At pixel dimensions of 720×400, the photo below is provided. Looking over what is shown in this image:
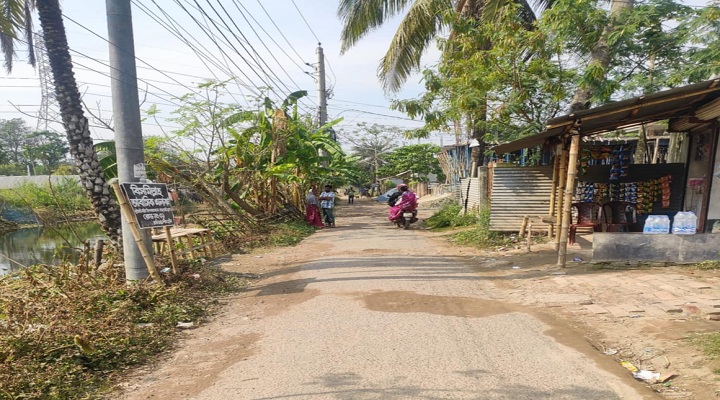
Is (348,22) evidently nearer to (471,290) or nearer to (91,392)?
(471,290)

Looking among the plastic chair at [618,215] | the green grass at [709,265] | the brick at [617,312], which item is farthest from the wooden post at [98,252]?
the plastic chair at [618,215]

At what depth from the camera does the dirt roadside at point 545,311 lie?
3.57 meters

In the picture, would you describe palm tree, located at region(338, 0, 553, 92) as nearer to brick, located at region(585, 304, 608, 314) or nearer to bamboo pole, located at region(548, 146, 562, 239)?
bamboo pole, located at region(548, 146, 562, 239)

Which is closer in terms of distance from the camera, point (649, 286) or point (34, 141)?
point (649, 286)

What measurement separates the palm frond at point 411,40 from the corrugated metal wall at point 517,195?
5.29 m

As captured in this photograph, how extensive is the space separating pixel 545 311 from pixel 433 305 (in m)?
1.25

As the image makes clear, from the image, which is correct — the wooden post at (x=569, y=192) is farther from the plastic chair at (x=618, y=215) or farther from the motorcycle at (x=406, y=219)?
the motorcycle at (x=406, y=219)

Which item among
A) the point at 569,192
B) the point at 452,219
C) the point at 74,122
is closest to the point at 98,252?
the point at 74,122

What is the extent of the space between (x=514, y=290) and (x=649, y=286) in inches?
62.3

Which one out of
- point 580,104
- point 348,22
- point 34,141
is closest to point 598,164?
point 580,104

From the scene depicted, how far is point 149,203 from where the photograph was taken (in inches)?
239

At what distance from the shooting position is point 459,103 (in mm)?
10922

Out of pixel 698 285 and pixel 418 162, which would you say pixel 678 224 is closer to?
pixel 698 285

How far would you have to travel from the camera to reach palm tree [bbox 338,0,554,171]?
1346 cm
